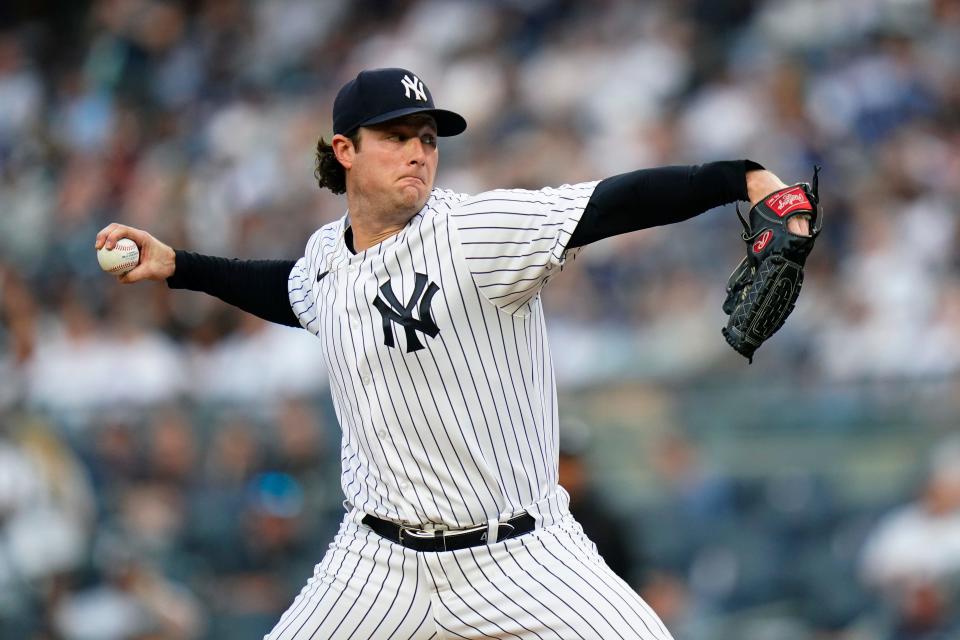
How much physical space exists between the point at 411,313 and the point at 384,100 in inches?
20.9

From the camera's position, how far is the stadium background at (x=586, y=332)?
6332 mm

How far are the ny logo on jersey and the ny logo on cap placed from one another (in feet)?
1.46

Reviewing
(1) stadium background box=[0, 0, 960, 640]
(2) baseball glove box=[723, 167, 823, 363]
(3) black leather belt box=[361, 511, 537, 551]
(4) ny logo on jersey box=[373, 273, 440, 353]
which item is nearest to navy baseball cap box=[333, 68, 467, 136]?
(4) ny logo on jersey box=[373, 273, 440, 353]

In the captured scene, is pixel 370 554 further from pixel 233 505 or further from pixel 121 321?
pixel 121 321

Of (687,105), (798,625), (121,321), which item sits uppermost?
(687,105)

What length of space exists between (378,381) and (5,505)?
511cm

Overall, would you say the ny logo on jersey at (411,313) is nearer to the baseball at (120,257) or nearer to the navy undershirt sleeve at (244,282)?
the navy undershirt sleeve at (244,282)

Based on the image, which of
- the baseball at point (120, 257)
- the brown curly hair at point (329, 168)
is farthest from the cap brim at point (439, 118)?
the baseball at point (120, 257)

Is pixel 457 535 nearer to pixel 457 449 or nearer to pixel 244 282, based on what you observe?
pixel 457 449

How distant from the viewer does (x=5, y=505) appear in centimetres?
795

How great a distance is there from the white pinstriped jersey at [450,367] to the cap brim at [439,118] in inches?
8.6

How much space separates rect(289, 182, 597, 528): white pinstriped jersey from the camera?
3.36 m

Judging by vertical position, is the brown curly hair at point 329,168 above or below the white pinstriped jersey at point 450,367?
above

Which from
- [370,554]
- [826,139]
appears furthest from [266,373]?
[370,554]
